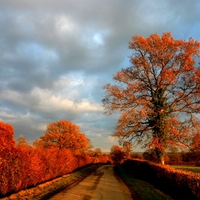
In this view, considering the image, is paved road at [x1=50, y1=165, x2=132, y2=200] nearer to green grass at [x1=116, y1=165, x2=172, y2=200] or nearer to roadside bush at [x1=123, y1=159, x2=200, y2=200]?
green grass at [x1=116, y1=165, x2=172, y2=200]

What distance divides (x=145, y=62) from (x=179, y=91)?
470 centimetres

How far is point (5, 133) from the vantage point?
2584 cm

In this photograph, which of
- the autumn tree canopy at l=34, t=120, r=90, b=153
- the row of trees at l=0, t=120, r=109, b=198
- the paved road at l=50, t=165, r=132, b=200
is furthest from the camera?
the autumn tree canopy at l=34, t=120, r=90, b=153

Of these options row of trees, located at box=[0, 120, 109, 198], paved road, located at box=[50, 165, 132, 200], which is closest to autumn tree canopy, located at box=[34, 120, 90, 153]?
row of trees, located at box=[0, 120, 109, 198]

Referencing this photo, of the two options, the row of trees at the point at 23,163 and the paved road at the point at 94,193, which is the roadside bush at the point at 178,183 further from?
the row of trees at the point at 23,163

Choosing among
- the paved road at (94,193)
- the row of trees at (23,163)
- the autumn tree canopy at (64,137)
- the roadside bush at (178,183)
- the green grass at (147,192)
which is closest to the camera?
the roadside bush at (178,183)

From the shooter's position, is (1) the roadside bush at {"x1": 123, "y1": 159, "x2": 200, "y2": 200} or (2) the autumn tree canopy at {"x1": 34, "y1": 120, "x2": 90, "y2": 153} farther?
(2) the autumn tree canopy at {"x1": 34, "y1": 120, "x2": 90, "y2": 153}

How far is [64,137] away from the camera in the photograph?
63.3 meters

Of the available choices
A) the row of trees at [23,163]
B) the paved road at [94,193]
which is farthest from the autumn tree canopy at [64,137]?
the paved road at [94,193]

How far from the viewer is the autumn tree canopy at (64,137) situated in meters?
62.2

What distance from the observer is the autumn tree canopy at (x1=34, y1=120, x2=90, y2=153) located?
62250mm

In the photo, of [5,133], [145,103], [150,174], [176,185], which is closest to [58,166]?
[5,133]

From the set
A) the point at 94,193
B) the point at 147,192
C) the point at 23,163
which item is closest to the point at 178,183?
the point at 147,192

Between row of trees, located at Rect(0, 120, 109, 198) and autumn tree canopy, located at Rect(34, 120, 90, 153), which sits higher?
autumn tree canopy, located at Rect(34, 120, 90, 153)
